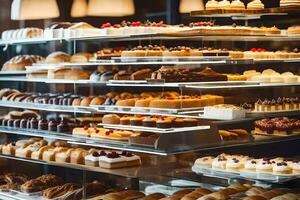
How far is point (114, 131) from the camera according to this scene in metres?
6.68

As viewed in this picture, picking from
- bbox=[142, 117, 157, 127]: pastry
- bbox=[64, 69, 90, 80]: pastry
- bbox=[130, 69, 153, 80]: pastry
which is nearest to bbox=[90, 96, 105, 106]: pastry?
bbox=[64, 69, 90, 80]: pastry

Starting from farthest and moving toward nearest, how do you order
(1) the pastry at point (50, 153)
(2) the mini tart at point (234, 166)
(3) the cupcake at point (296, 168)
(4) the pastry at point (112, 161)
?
1. (1) the pastry at point (50, 153)
2. (4) the pastry at point (112, 161)
3. (2) the mini tart at point (234, 166)
4. (3) the cupcake at point (296, 168)

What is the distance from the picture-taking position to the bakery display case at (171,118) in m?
5.90

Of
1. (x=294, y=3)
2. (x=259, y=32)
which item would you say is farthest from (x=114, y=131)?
(x=294, y=3)

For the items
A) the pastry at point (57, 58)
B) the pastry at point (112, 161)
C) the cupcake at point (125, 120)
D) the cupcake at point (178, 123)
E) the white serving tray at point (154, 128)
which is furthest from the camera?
the pastry at point (57, 58)

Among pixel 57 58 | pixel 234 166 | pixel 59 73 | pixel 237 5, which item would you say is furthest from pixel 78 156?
pixel 237 5

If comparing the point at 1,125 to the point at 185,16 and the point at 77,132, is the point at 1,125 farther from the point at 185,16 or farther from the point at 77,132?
the point at 185,16

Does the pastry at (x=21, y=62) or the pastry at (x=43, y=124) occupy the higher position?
the pastry at (x=21, y=62)

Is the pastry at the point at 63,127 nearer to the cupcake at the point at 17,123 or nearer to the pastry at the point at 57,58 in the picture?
the cupcake at the point at 17,123

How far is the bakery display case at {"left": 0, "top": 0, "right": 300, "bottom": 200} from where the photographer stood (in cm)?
590

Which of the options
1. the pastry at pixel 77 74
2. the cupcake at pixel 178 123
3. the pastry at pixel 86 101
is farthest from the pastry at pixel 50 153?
the cupcake at pixel 178 123

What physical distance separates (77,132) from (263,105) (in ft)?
6.64

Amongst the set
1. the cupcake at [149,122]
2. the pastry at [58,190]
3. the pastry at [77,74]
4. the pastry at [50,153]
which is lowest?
the pastry at [58,190]

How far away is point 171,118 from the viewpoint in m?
6.12
